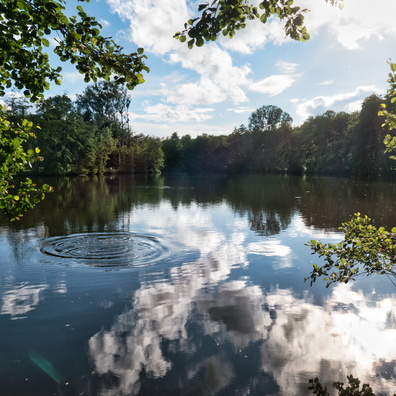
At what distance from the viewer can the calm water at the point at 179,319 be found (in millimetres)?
5534

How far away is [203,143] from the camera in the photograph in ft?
383

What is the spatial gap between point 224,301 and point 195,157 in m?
109

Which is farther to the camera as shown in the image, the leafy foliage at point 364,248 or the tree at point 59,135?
the tree at point 59,135

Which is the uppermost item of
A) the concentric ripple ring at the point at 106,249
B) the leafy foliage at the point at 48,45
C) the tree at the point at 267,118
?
the tree at the point at 267,118

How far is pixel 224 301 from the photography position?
8.70 meters

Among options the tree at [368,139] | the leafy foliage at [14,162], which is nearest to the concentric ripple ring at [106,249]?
the leafy foliage at [14,162]

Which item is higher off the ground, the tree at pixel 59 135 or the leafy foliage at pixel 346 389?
the tree at pixel 59 135

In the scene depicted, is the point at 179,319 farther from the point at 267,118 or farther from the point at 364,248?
the point at 267,118

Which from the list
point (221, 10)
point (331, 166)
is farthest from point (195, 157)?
point (221, 10)

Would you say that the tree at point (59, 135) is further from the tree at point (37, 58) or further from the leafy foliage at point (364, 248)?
the leafy foliage at point (364, 248)

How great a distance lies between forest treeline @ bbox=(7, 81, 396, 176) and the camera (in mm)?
63250

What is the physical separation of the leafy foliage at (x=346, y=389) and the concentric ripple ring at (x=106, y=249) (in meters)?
7.39

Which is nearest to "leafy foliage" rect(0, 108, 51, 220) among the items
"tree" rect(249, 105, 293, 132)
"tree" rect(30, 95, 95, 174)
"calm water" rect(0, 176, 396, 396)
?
"calm water" rect(0, 176, 396, 396)

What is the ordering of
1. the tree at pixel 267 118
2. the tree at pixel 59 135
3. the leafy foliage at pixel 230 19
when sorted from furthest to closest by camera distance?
the tree at pixel 267 118
the tree at pixel 59 135
the leafy foliage at pixel 230 19
